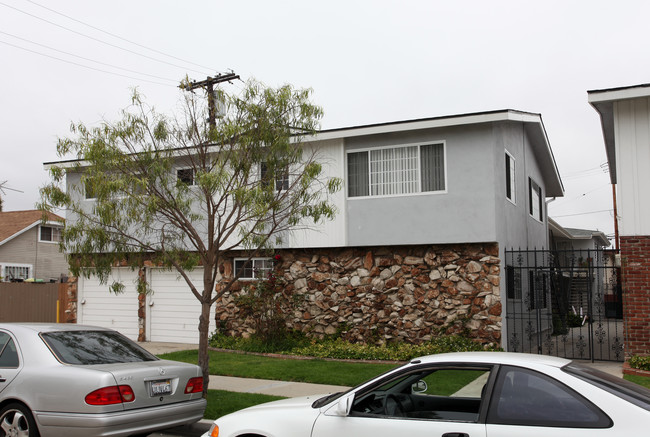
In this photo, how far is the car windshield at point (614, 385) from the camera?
4198 millimetres

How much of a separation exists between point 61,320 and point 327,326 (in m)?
9.57

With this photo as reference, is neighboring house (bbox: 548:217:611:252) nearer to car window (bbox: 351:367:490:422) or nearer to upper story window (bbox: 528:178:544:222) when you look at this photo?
upper story window (bbox: 528:178:544:222)

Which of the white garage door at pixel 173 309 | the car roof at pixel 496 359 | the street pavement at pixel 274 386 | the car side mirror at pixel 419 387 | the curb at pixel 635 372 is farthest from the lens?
the white garage door at pixel 173 309

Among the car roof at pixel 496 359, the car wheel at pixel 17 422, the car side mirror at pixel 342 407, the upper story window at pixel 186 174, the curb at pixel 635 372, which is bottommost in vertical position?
the curb at pixel 635 372

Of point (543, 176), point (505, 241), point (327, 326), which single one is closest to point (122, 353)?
point (327, 326)

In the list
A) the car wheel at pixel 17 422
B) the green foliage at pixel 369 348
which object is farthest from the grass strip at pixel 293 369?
the car wheel at pixel 17 422

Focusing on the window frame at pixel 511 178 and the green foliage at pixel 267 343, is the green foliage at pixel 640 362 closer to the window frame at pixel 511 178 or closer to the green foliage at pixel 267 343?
the window frame at pixel 511 178

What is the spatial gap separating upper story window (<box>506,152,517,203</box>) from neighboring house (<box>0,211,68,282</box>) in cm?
2076

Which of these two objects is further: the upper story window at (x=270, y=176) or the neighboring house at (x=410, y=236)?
the neighboring house at (x=410, y=236)

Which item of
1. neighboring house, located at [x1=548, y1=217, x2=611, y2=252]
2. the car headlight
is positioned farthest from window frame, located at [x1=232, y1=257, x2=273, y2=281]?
neighboring house, located at [x1=548, y1=217, x2=611, y2=252]

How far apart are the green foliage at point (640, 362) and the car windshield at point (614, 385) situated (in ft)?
25.6

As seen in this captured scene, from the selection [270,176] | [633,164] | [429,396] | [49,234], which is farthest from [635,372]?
[49,234]

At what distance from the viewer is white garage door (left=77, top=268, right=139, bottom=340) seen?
59.1ft

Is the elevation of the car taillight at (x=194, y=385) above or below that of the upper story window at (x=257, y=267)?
below
